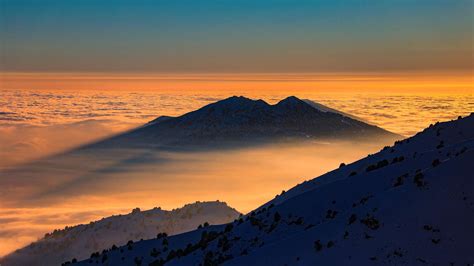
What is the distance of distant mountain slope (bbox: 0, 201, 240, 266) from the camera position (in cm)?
13550

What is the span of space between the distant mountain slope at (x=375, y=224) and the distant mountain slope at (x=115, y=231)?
9764 centimetres

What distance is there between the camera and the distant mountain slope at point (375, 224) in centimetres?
2408

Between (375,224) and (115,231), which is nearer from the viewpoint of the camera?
(375,224)

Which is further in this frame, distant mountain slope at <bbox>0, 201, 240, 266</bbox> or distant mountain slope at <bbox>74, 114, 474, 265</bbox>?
distant mountain slope at <bbox>0, 201, 240, 266</bbox>

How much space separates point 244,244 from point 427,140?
19471 millimetres

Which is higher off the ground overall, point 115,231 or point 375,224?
point 375,224

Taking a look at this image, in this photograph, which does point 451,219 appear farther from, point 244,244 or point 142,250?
point 142,250

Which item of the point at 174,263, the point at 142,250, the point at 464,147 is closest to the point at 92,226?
the point at 142,250

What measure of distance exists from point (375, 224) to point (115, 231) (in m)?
123

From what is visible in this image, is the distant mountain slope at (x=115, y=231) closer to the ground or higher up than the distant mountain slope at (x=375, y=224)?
closer to the ground

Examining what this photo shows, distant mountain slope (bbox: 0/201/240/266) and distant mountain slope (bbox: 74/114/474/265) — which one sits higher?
distant mountain slope (bbox: 74/114/474/265)

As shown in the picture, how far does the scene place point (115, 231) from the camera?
5566 inches

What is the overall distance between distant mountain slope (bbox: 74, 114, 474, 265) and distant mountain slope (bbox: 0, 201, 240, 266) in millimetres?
97636

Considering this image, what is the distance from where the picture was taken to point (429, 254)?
77.0 feet
